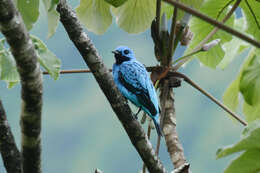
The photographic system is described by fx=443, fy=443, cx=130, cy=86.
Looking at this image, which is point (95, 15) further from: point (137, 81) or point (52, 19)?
point (52, 19)

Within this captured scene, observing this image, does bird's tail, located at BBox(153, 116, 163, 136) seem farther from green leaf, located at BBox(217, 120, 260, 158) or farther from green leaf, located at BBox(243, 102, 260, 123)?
green leaf, located at BBox(217, 120, 260, 158)

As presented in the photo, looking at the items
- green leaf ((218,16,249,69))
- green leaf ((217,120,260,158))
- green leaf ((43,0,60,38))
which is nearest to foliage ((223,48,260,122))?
green leaf ((218,16,249,69))

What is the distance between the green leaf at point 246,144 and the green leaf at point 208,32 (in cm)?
143

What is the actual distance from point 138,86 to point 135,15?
548 millimetres

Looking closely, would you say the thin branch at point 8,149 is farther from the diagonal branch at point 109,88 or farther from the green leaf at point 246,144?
the green leaf at point 246,144

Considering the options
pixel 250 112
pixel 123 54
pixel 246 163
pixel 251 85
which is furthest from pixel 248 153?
pixel 123 54

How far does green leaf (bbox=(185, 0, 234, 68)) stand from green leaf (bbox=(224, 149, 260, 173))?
1.40 meters

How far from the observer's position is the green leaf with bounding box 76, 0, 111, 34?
3004 millimetres

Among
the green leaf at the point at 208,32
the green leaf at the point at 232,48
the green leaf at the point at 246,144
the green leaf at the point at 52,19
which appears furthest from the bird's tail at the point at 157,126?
the green leaf at the point at 52,19

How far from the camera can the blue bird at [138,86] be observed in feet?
10.8

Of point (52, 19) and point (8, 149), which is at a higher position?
point (52, 19)

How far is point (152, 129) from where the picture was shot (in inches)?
113

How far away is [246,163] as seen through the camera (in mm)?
2000

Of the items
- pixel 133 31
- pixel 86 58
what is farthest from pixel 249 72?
pixel 86 58
